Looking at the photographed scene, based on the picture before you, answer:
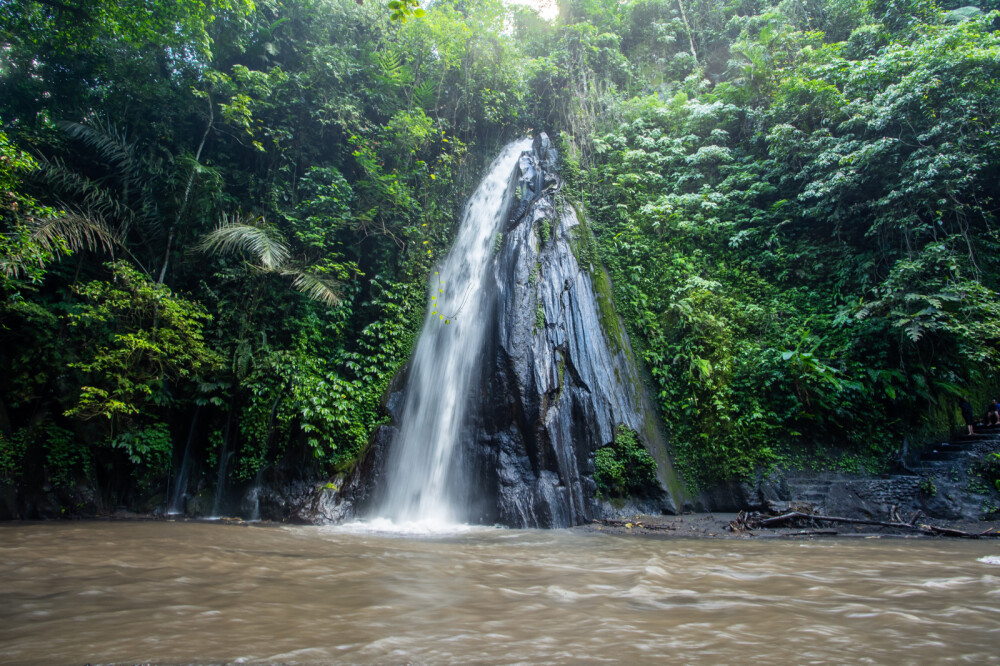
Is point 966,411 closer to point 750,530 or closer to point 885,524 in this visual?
point 885,524

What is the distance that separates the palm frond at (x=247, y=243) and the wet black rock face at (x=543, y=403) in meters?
3.81

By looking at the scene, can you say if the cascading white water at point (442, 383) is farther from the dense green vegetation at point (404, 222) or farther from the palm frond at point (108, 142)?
the palm frond at point (108, 142)

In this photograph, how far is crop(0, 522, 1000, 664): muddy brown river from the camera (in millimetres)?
1677

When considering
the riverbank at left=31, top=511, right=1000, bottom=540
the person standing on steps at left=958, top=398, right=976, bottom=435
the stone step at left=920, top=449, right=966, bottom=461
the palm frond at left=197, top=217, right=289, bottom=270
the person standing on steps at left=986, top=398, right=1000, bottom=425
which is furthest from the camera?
the palm frond at left=197, top=217, right=289, bottom=270

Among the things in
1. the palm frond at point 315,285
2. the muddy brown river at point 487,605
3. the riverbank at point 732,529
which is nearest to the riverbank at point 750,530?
the riverbank at point 732,529

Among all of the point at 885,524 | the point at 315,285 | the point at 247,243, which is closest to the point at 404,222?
the point at 315,285

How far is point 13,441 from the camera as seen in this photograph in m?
7.46

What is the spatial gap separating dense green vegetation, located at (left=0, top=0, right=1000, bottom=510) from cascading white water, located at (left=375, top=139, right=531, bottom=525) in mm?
748

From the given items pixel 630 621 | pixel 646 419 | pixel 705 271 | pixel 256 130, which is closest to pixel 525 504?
pixel 646 419

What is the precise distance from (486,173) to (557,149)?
211cm

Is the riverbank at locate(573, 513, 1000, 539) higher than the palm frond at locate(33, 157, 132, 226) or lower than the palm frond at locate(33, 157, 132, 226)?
lower

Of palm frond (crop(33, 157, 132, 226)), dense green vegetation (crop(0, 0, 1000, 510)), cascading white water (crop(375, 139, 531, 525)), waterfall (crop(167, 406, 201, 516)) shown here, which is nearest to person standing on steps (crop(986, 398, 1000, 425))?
dense green vegetation (crop(0, 0, 1000, 510))

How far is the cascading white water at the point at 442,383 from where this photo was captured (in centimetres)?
745

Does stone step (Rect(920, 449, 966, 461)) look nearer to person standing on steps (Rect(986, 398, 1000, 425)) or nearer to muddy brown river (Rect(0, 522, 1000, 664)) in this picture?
person standing on steps (Rect(986, 398, 1000, 425))
